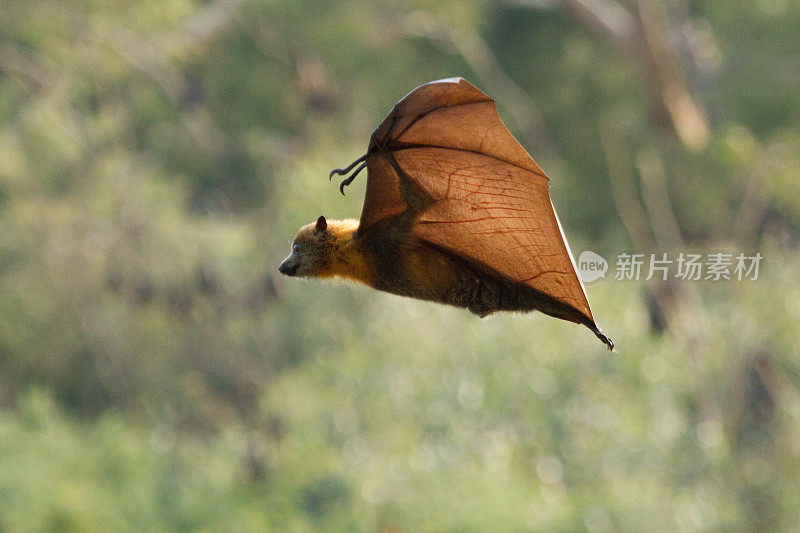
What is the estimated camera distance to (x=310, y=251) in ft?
3.69

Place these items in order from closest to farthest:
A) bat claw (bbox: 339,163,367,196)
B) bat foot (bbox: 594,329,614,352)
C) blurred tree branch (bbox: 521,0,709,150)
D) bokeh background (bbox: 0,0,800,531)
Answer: bat foot (bbox: 594,329,614,352) → bat claw (bbox: 339,163,367,196) → bokeh background (bbox: 0,0,800,531) → blurred tree branch (bbox: 521,0,709,150)

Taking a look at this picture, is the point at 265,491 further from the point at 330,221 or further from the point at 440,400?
the point at 330,221

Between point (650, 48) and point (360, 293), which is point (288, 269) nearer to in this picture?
point (360, 293)

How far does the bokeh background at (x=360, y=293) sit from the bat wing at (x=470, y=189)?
1032 centimetres

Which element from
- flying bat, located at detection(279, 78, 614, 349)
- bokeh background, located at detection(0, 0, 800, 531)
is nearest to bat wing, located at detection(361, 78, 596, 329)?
flying bat, located at detection(279, 78, 614, 349)

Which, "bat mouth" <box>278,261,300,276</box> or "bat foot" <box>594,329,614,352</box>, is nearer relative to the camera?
"bat foot" <box>594,329,614,352</box>

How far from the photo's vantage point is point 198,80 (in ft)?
79.3

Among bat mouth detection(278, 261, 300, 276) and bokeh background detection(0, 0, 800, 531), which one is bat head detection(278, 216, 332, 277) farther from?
bokeh background detection(0, 0, 800, 531)

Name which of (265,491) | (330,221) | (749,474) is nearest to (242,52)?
(265,491)

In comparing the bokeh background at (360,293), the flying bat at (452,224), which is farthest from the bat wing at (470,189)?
the bokeh background at (360,293)

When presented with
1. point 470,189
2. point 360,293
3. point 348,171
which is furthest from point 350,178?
point 360,293

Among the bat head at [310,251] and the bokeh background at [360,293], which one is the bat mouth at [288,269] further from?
the bokeh background at [360,293]

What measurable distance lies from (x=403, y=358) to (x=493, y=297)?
13278mm

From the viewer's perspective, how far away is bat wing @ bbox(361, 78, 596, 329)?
1058 millimetres
